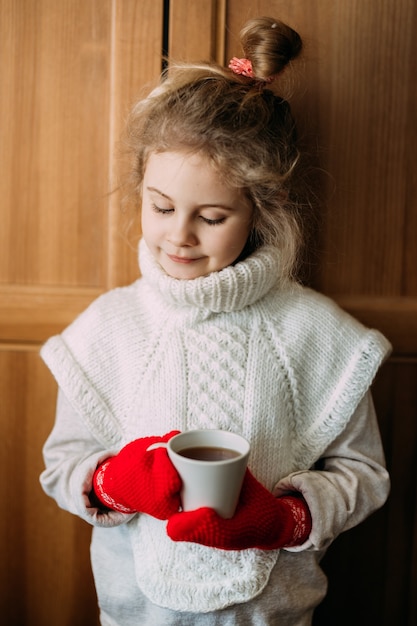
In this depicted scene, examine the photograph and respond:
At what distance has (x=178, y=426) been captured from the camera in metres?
0.99

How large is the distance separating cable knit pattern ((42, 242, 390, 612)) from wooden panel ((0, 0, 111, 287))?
200 mm

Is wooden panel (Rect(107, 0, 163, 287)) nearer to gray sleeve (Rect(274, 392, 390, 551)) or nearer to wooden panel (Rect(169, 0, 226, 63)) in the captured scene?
wooden panel (Rect(169, 0, 226, 63))

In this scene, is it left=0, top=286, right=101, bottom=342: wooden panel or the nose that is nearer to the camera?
the nose

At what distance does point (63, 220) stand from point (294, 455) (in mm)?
607

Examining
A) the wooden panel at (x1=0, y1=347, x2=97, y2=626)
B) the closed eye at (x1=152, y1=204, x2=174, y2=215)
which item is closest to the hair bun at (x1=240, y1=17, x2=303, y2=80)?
the closed eye at (x1=152, y1=204, x2=174, y2=215)

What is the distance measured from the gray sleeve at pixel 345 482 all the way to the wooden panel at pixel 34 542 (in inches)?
20.3

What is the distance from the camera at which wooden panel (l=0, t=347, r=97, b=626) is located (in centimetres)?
127

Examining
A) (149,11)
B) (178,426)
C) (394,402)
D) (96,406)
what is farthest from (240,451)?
(149,11)

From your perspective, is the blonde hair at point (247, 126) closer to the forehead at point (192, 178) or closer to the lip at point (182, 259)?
the forehead at point (192, 178)

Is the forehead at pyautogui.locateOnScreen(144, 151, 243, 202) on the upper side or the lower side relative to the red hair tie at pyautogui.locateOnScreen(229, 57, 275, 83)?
lower

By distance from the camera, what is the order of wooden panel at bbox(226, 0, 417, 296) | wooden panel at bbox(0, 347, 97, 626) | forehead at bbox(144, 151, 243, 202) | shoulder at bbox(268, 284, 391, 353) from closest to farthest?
1. forehead at bbox(144, 151, 243, 202)
2. shoulder at bbox(268, 284, 391, 353)
3. wooden panel at bbox(226, 0, 417, 296)
4. wooden panel at bbox(0, 347, 97, 626)

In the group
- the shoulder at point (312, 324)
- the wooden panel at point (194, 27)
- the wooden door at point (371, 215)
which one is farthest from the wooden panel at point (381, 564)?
the wooden panel at point (194, 27)

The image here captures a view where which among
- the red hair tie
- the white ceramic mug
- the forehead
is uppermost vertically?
the red hair tie

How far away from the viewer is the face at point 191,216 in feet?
3.06
